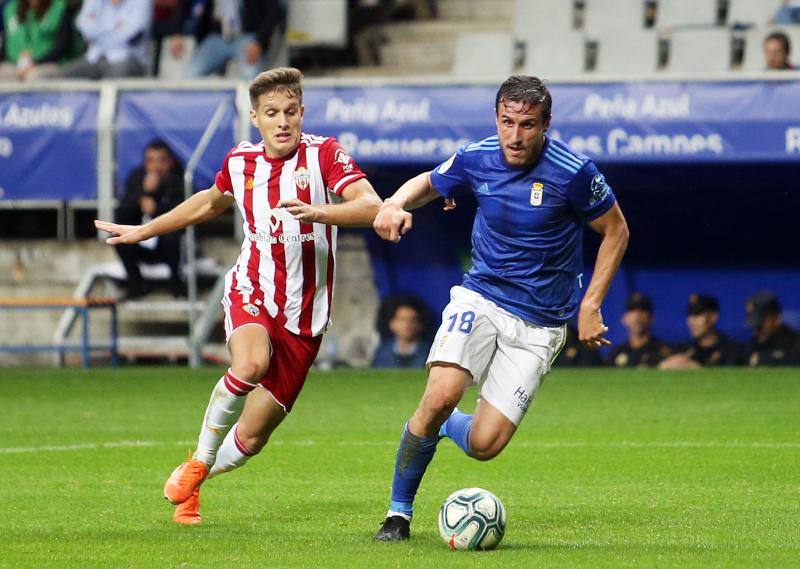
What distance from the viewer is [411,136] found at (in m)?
16.5

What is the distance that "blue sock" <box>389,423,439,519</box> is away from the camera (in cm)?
678

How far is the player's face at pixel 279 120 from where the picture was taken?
727cm

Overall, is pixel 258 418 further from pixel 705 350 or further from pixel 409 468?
pixel 705 350

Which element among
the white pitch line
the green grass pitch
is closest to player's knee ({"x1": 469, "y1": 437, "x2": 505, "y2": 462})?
the green grass pitch

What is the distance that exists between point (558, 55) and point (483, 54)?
108cm

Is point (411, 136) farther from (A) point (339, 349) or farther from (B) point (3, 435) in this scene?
(B) point (3, 435)

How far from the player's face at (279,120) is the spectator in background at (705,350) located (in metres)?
10.2

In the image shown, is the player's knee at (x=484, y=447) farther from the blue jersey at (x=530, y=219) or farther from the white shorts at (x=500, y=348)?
the blue jersey at (x=530, y=219)

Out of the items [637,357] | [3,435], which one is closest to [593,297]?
[3,435]

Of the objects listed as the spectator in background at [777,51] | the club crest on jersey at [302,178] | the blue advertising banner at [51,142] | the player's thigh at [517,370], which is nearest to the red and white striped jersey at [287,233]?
the club crest on jersey at [302,178]

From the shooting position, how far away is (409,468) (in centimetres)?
679

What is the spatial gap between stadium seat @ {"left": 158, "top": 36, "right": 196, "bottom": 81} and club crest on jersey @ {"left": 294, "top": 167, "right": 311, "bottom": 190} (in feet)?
41.1

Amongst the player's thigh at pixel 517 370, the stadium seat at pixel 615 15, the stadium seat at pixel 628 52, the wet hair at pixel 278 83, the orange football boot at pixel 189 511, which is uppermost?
the stadium seat at pixel 615 15

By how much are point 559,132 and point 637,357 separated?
9.35ft
